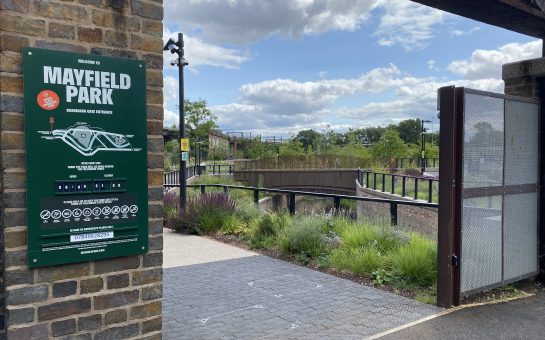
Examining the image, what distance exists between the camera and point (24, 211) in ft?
8.87

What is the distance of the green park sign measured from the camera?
2715 millimetres

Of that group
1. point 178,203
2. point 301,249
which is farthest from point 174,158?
point 301,249

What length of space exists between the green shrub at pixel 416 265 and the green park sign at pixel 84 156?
405 centimetres

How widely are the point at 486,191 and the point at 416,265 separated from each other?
134 cm

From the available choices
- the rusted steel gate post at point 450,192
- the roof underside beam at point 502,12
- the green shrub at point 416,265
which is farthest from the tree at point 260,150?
the rusted steel gate post at point 450,192

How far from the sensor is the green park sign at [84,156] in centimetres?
271

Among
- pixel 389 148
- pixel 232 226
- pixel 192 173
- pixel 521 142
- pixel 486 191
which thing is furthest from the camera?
pixel 389 148

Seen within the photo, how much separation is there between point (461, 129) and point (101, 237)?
394 centimetres

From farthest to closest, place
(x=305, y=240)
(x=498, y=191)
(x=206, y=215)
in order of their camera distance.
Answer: (x=206, y=215) → (x=305, y=240) → (x=498, y=191)

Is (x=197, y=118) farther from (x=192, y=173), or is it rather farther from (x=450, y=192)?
Result: (x=450, y=192)

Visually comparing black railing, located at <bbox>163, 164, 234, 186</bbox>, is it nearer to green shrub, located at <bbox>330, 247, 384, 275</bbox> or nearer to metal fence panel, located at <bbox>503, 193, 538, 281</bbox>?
green shrub, located at <bbox>330, 247, 384, 275</bbox>

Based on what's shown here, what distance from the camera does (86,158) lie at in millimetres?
2900

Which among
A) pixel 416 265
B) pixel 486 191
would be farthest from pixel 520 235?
pixel 416 265

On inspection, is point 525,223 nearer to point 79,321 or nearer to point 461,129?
point 461,129
